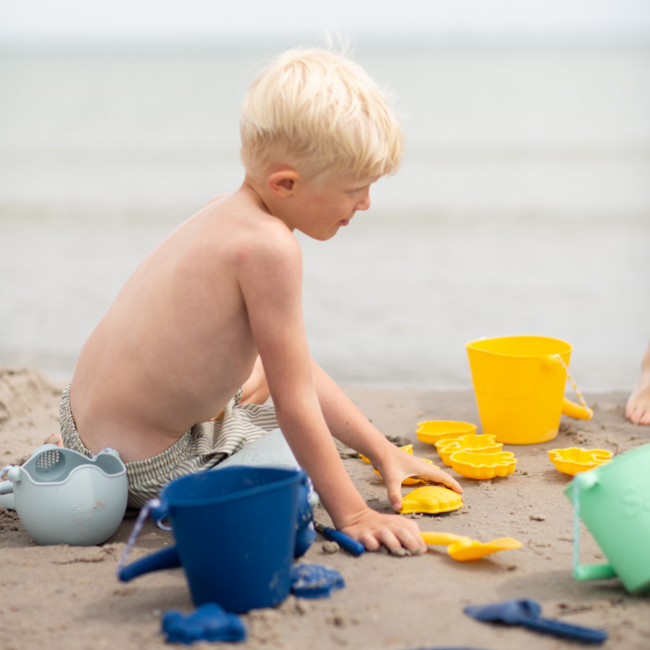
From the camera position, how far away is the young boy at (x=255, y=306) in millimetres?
1500

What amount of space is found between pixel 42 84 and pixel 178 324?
25.1 m

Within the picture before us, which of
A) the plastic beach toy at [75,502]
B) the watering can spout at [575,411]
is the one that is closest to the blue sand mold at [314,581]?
the plastic beach toy at [75,502]

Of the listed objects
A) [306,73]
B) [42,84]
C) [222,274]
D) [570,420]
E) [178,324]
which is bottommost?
[570,420]

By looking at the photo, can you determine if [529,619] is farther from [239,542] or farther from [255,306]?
[255,306]

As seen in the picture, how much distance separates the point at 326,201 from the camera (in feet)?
5.24

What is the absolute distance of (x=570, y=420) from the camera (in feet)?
8.67

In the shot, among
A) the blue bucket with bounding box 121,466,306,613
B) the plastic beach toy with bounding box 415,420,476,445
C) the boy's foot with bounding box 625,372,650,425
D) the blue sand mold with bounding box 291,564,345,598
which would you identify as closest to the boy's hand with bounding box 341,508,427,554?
the blue sand mold with bounding box 291,564,345,598

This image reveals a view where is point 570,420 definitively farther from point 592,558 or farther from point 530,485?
point 592,558

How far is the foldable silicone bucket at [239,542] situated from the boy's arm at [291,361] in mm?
258

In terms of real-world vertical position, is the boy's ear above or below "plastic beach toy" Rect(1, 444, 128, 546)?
above

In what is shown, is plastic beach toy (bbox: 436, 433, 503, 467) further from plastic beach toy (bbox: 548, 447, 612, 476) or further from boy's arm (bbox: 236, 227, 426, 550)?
boy's arm (bbox: 236, 227, 426, 550)

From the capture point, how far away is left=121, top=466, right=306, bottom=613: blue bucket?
117 cm

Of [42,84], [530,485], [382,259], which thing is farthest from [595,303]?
[42,84]

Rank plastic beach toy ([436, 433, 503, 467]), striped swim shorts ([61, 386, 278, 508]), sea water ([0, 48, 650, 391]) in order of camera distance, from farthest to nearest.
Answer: sea water ([0, 48, 650, 391]) < plastic beach toy ([436, 433, 503, 467]) < striped swim shorts ([61, 386, 278, 508])
